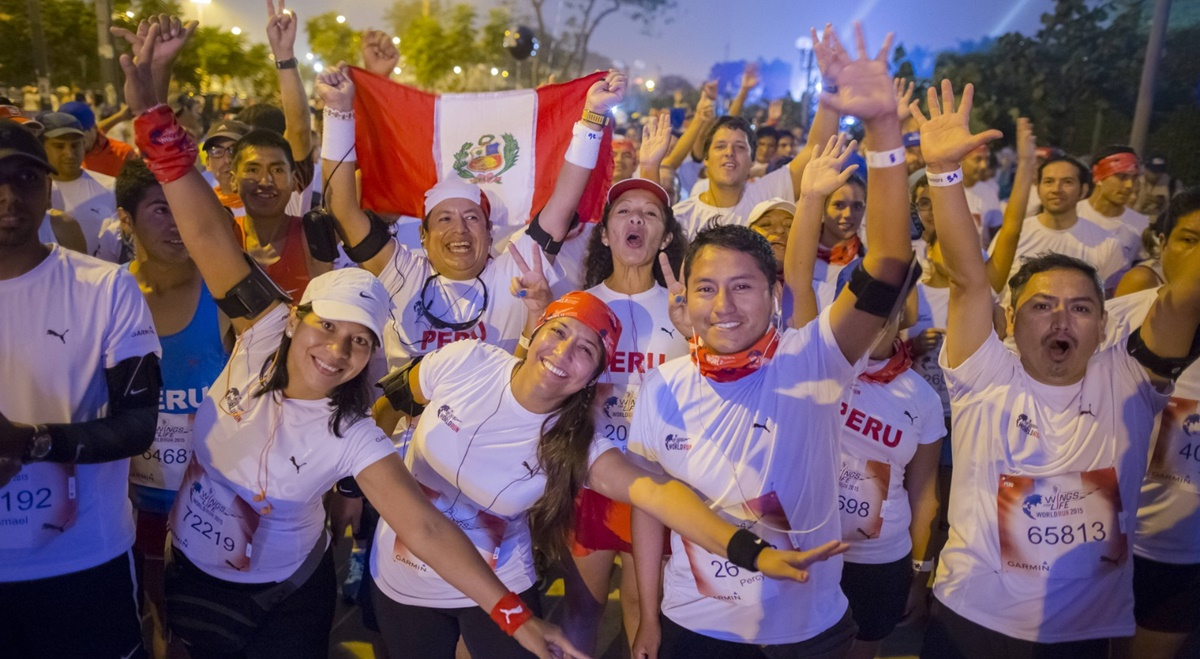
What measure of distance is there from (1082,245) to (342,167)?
5400 mm

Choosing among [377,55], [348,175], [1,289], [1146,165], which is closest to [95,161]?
[377,55]

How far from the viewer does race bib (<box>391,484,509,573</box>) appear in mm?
2910

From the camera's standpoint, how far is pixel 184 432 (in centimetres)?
336

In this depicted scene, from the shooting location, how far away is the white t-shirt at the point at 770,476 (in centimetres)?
256

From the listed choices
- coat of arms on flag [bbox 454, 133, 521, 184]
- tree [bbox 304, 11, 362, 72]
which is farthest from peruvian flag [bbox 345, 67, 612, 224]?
tree [bbox 304, 11, 362, 72]

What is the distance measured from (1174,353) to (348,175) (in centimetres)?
361

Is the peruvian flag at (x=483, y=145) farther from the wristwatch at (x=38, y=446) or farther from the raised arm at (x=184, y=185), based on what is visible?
the wristwatch at (x=38, y=446)

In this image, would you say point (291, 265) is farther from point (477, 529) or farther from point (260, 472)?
point (477, 529)

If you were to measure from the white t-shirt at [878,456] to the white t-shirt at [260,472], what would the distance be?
6.02ft

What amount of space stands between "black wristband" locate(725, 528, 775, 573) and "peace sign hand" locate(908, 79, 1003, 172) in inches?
51.9

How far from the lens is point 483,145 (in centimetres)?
484

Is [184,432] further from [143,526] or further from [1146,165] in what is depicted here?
[1146,165]

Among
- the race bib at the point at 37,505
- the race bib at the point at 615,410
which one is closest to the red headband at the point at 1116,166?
the race bib at the point at 615,410

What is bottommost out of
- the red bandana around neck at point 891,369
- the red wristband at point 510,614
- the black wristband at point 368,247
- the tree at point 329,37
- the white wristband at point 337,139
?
the red wristband at point 510,614
